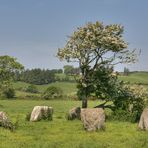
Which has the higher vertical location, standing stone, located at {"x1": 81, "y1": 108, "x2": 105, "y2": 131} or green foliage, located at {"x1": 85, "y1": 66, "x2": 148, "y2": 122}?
green foliage, located at {"x1": 85, "y1": 66, "x2": 148, "y2": 122}

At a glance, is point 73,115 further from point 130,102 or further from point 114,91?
point 130,102

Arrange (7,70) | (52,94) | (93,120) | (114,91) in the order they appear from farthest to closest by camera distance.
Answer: (52,94)
(7,70)
(114,91)
(93,120)

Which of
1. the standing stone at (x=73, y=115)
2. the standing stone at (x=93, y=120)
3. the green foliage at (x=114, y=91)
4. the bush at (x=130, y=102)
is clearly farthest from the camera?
the green foliage at (x=114, y=91)

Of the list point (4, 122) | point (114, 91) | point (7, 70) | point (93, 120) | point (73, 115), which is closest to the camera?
point (4, 122)

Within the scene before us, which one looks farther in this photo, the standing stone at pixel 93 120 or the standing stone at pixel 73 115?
the standing stone at pixel 73 115

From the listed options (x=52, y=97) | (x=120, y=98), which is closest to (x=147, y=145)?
(x=120, y=98)

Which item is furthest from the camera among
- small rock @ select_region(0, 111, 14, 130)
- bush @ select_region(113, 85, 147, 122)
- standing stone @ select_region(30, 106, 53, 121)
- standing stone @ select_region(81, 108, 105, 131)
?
bush @ select_region(113, 85, 147, 122)

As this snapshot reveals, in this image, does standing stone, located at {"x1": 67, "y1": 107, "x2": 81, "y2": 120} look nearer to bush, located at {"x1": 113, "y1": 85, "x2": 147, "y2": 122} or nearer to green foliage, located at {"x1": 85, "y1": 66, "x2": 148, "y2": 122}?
bush, located at {"x1": 113, "y1": 85, "x2": 147, "y2": 122}

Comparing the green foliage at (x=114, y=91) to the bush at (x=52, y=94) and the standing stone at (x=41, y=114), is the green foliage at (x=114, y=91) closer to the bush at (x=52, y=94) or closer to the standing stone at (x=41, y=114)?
the standing stone at (x=41, y=114)

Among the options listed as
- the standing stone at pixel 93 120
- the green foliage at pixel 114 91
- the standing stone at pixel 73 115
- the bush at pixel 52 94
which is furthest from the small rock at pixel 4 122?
the bush at pixel 52 94

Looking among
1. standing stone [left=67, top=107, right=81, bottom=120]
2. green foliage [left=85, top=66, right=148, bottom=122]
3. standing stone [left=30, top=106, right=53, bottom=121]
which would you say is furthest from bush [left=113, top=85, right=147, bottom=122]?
standing stone [left=30, top=106, right=53, bottom=121]

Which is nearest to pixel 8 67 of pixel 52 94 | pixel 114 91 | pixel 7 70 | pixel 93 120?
pixel 7 70

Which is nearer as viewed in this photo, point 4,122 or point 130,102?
point 4,122

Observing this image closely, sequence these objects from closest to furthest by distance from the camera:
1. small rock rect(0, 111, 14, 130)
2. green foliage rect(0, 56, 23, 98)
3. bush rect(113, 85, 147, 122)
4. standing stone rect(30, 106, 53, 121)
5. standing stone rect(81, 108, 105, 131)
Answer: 1. small rock rect(0, 111, 14, 130)
2. standing stone rect(81, 108, 105, 131)
3. standing stone rect(30, 106, 53, 121)
4. bush rect(113, 85, 147, 122)
5. green foliage rect(0, 56, 23, 98)
